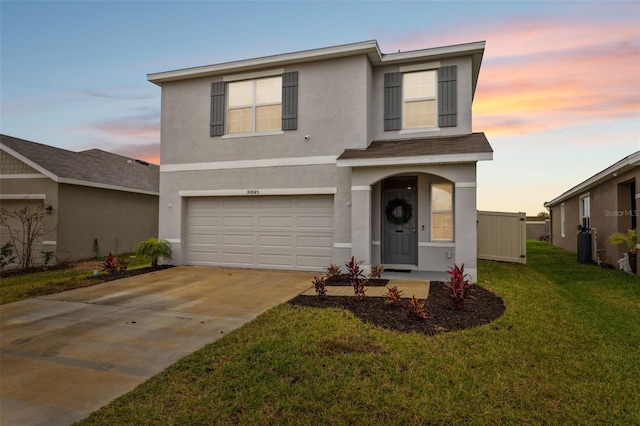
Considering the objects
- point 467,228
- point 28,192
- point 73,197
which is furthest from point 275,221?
point 28,192

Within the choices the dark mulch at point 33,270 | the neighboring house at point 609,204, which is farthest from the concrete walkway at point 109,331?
the neighboring house at point 609,204

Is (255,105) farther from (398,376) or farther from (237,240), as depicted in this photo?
(398,376)

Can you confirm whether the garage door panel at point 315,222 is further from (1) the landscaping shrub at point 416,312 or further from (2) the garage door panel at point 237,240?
(1) the landscaping shrub at point 416,312

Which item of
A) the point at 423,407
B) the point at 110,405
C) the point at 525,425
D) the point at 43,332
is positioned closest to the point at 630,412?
the point at 525,425

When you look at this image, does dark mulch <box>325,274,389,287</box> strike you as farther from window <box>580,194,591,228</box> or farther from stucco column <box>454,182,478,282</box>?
window <box>580,194,591,228</box>

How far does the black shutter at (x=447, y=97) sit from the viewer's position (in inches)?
391

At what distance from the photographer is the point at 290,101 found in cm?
1065

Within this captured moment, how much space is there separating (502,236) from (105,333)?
12191 millimetres

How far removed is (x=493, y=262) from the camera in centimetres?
1264

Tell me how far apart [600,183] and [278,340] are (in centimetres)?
1376

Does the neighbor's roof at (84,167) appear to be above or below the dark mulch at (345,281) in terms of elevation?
above

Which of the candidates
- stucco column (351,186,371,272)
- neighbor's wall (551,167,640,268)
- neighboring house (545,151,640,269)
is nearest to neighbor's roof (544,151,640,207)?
neighboring house (545,151,640,269)

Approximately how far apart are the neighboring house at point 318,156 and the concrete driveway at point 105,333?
6.78 ft

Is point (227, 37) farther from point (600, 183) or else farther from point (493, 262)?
point (600, 183)
